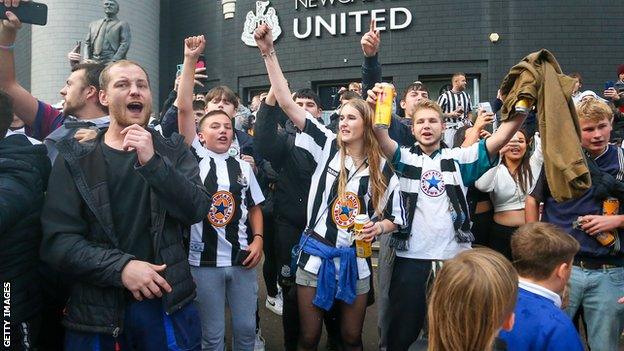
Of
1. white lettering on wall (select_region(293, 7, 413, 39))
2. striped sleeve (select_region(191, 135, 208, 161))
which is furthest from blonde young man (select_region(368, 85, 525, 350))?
white lettering on wall (select_region(293, 7, 413, 39))

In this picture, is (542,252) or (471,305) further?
(542,252)

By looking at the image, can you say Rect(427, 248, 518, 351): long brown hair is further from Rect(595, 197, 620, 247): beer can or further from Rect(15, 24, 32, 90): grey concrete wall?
Rect(15, 24, 32, 90): grey concrete wall

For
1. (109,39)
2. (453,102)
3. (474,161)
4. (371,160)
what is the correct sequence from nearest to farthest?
(474,161), (371,160), (109,39), (453,102)

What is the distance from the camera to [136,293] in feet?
7.59

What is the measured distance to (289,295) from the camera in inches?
151

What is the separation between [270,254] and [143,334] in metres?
2.75

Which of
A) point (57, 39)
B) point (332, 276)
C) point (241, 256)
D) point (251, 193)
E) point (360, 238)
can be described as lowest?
A: point (332, 276)

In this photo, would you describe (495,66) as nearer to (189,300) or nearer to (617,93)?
(617,93)

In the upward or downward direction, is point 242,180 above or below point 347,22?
below

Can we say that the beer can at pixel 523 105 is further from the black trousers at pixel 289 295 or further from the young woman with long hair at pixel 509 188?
the black trousers at pixel 289 295

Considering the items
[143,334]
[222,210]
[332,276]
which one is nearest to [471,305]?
[143,334]

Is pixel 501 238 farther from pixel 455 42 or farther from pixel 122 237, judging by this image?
pixel 455 42

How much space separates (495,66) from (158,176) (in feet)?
40.5

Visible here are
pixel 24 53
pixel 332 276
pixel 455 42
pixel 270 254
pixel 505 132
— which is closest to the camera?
pixel 505 132
